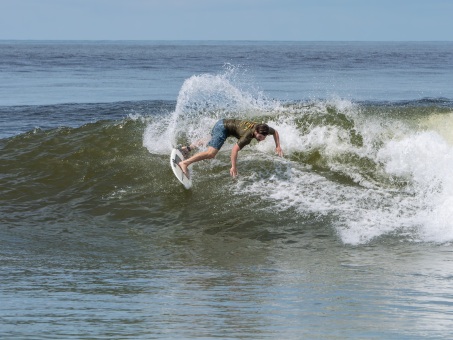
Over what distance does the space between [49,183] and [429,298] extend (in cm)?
988

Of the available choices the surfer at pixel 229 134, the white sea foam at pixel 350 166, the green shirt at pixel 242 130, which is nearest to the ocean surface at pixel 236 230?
the white sea foam at pixel 350 166

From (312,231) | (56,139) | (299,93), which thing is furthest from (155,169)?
(299,93)

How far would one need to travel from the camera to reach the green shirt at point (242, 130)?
14.0m

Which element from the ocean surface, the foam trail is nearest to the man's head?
the ocean surface

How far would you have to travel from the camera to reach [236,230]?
1262 cm

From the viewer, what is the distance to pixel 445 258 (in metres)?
10.1

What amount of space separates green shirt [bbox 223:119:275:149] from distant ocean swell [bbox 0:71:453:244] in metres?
1.05

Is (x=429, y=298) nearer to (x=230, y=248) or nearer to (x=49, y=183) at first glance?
(x=230, y=248)

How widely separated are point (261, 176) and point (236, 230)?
2.82 m

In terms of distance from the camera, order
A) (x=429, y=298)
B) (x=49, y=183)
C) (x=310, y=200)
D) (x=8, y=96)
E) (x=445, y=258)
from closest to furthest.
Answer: (x=429, y=298) → (x=445, y=258) → (x=310, y=200) → (x=49, y=183) → (x=8, y=96)

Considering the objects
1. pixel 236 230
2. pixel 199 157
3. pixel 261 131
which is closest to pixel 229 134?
pixel 199 157

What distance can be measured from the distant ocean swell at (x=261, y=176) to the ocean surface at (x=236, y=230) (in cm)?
5

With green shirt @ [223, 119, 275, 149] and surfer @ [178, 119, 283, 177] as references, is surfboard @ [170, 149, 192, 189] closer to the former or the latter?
surfer @ [178, 119, 283, 177]

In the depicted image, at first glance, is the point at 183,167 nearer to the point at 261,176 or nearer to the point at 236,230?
the point at 261,176
